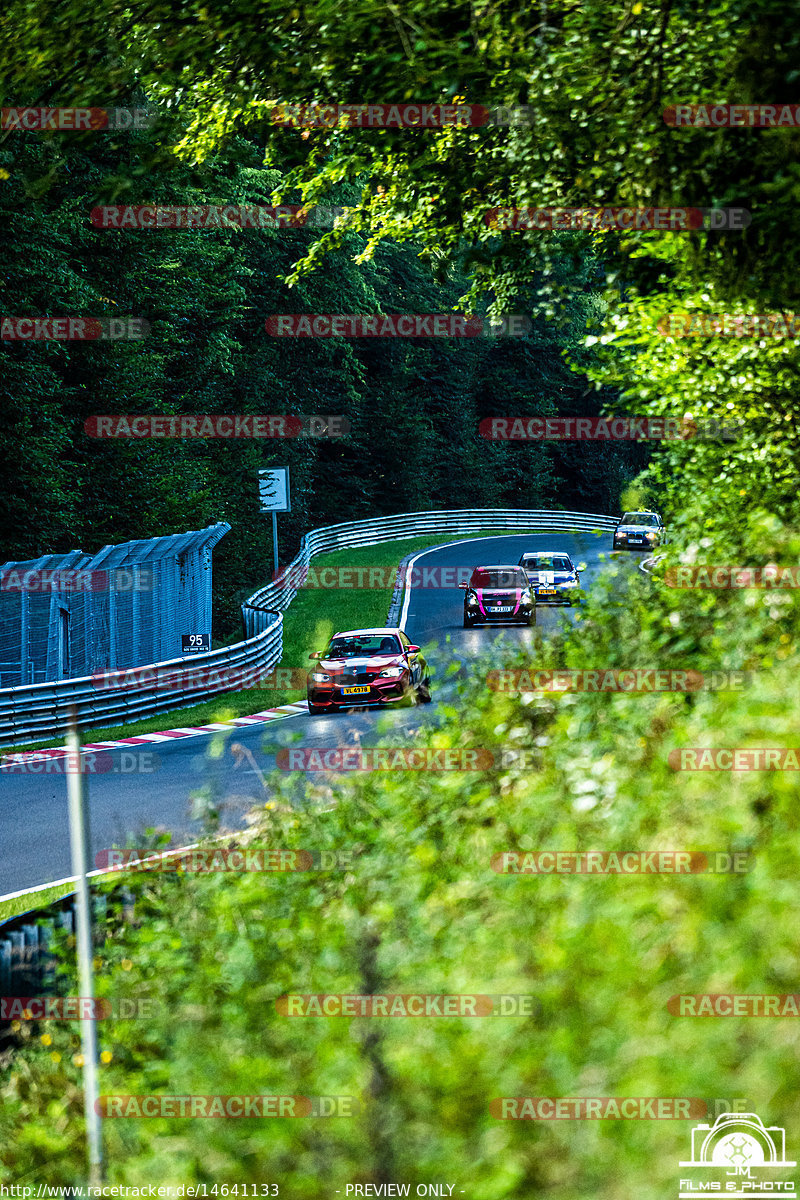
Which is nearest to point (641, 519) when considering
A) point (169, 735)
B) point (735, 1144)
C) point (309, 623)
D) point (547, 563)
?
point (547, 563)

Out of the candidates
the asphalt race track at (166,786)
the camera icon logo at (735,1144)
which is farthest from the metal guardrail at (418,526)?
the camera icon logo at (735,1144)

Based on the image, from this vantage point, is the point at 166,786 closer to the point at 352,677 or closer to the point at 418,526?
the point at 352,677

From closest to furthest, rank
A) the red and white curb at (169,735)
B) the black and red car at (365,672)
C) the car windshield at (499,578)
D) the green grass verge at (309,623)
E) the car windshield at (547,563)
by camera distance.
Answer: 1. the red and white curb at (169,735)
2. the black and red car at (365,672)
3. the green grass verge at (309,623)
4. the car windshield at (499,578)
5. the car windshield at (547,563)

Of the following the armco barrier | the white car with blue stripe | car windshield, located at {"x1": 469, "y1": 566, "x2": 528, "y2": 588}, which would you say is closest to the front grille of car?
the armco barrier

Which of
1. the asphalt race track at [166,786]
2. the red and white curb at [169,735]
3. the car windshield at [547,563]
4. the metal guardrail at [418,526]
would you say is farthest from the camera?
the metal guardrail at [418,526]

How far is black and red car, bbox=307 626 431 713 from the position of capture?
19969mm

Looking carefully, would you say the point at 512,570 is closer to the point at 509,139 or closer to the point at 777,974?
the point at 509,139

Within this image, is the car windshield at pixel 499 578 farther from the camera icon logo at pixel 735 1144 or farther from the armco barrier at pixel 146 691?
the camera icon logo at pixel 735 1144

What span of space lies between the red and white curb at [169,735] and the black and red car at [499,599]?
835 cm

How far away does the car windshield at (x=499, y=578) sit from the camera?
3109 centimetres

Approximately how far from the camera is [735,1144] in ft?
13.1

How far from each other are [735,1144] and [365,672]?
16.2 meters

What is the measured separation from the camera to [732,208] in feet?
31.6

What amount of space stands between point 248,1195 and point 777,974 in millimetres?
2041
